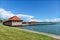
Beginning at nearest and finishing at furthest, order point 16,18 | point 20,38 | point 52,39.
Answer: point 20,38, point 52,39, point 16,18

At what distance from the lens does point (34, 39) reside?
946 centimetres

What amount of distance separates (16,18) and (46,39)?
150 feet

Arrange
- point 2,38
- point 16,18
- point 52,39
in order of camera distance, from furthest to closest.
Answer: point 16,18
point 52,39
point 2,38

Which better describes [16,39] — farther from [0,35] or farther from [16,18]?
[16,18]

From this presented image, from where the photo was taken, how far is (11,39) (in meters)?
8.93

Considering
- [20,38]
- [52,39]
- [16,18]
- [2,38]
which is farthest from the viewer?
[16,18]

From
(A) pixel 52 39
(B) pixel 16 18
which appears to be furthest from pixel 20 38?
(B) pixel 16 18

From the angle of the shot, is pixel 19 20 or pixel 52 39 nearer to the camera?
pixel 52 39

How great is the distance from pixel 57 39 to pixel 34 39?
157cm

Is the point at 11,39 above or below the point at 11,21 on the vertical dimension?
below

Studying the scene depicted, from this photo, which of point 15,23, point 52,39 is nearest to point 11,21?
point 15,23

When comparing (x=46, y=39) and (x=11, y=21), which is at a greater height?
(x=11, y=21)

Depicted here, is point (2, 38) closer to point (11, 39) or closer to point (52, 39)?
point (11, 39)

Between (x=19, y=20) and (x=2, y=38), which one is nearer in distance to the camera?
(x=2, y=38)
